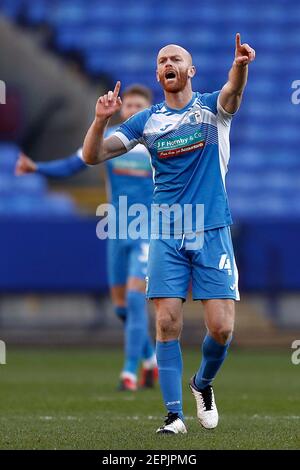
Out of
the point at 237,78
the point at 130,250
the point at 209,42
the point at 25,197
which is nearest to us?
the point at 237,78

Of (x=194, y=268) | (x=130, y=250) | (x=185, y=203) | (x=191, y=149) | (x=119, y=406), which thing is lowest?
(x=119, y=406)

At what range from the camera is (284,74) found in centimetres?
2252

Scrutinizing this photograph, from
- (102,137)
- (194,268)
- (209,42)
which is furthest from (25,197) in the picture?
(102,137)

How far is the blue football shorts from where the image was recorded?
723 cm

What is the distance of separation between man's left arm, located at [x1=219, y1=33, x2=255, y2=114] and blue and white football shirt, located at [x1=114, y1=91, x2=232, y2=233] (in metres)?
0.09

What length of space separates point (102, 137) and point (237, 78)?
2.80 ft

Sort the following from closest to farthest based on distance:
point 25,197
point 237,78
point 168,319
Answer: point 237,78
point 168,319
point 25,197

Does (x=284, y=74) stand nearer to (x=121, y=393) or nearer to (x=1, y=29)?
(x=1, y=29)

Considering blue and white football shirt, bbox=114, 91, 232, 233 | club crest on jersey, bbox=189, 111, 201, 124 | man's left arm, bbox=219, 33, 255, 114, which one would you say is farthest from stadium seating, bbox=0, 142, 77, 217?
man's left arm, bbox=219, 33, 255, 114

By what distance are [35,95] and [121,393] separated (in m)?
12.4

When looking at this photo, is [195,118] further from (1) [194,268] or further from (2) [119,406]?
(2) [119,406]

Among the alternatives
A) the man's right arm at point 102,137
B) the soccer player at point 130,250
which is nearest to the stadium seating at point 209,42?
the soccer player at point 130,250

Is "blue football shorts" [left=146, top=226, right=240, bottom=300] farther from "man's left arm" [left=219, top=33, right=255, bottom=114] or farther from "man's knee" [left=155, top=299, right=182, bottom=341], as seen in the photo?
"man's left arm" [left=219, top=33, right=255, bottom=114]

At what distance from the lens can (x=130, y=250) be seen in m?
11.0
